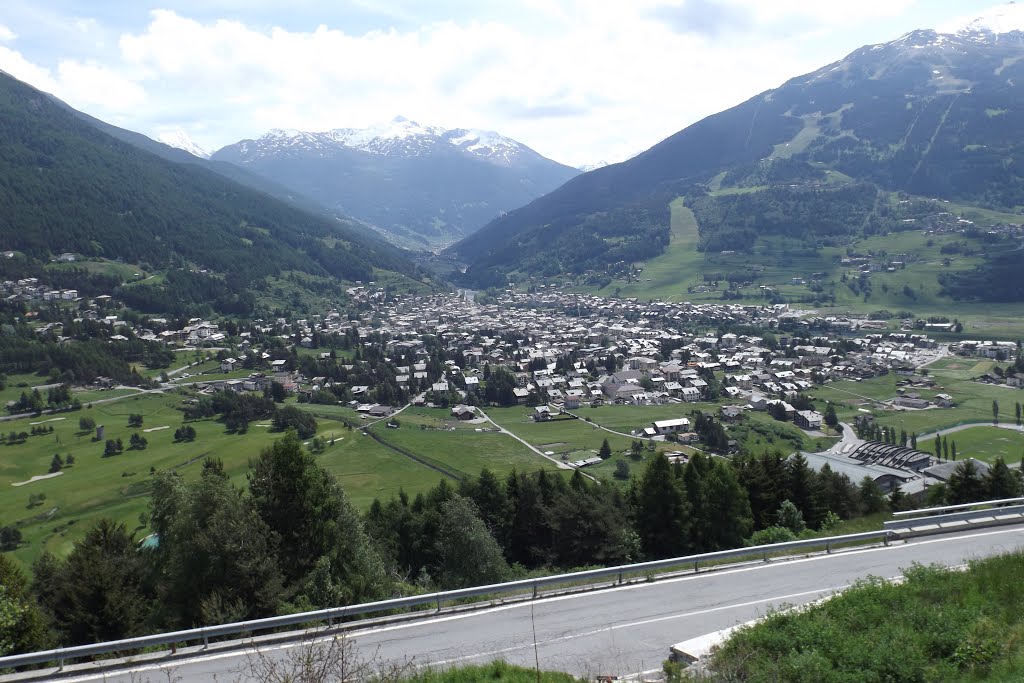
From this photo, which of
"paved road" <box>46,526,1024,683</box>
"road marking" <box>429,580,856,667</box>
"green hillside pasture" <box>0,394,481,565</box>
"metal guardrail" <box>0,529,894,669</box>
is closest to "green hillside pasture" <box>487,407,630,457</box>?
"green hillside pasture" <box>0,394,481,565</box>

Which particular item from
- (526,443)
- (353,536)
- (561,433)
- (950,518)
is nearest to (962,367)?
(561,433)

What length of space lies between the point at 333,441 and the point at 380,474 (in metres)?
12.2

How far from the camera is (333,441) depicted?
206 feet

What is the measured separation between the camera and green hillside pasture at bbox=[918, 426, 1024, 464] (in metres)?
54.7

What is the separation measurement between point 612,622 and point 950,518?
12248mm

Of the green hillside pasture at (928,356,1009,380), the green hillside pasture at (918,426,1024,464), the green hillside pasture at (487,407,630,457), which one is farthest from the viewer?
the green hillside pasture at (928,356,1009,380)

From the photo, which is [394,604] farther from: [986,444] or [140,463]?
[986,444]

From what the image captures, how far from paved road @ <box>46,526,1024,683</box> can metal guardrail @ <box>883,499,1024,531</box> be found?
141 cm

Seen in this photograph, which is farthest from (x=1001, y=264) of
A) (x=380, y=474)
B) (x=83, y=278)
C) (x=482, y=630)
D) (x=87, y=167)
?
(x=87, y=167)

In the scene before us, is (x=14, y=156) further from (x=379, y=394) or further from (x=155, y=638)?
(x=155, y=638)

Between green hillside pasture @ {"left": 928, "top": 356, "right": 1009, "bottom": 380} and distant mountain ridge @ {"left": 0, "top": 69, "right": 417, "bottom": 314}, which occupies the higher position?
distant mountain ridge @ {"left": 0, "top": 69, "right": 417, "bottom": 314}

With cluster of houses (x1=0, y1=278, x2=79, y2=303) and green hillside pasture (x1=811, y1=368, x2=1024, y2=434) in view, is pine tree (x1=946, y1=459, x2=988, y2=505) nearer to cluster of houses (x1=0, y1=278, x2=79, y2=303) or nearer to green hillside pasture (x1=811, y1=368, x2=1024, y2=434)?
green hillside pasture (x1=811, y1=368, x2=1024, y2=434)

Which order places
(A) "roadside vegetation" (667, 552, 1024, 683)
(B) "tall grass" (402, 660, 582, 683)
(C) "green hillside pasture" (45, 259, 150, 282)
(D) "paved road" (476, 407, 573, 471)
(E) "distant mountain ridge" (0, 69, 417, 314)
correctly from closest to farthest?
(A) "roadside vegetation" (667, 552, 1024, 683) < (B) "tall grass" (402, 660, 582, 683) < (D) "paved road" (476, 407, 573, 471) < (C) "green hillside pasture" (45, 259, 150, 282) < (E) "distant mountain ridge" (0, 69, 417, 314)

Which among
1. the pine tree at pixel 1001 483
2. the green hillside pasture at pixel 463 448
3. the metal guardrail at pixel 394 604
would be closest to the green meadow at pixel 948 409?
the pine tree at pixel 1001 483
